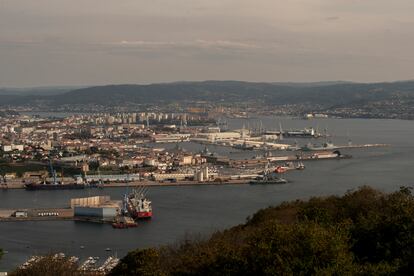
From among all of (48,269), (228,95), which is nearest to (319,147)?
(48,269)

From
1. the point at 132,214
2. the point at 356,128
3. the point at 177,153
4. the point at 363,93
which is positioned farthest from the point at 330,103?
the point at 132,214

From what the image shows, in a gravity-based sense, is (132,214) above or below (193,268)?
below

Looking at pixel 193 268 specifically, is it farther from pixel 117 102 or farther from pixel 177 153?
pixel 117 102

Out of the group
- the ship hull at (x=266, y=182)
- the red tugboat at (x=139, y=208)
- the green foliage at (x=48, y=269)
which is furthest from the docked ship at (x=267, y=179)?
the green foliage at (x=48, y=269)

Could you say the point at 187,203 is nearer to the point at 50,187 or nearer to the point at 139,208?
the point at 139,208

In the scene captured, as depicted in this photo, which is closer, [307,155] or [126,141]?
[307,155]

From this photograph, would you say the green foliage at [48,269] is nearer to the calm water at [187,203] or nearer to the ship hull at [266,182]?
the calm water at [187,203]

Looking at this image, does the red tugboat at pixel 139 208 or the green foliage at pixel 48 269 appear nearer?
the green foliage at pixel 48 269

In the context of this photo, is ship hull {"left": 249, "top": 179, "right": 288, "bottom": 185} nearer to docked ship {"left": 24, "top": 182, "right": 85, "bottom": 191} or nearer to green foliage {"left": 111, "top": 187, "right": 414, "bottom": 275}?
docked ship {"left": 24, "top": 182, "right": 85, "bottom": 191}

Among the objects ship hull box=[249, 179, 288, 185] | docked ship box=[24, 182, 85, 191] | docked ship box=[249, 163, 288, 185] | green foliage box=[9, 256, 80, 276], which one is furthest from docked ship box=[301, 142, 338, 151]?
green foliage box=[9, 256, 80, 276]
